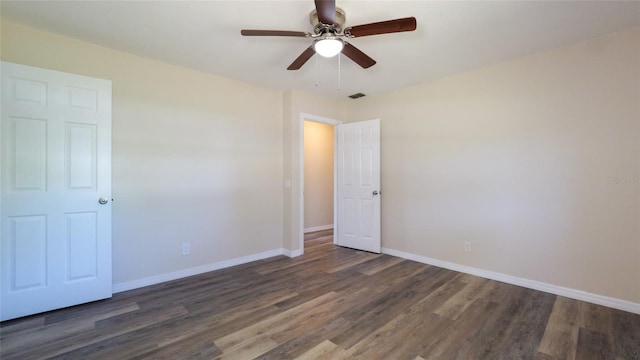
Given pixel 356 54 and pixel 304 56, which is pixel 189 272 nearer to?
pixel 304 56

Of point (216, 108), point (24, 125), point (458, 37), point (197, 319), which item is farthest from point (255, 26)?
point (197, 319)

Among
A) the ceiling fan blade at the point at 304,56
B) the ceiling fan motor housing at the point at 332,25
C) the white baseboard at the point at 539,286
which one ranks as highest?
the ceiling fan motor housing at the point at 332,25

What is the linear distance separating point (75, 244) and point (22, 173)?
714 mm

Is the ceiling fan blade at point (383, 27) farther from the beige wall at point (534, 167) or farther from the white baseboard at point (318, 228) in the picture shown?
the white baseboard at point (318, 228)

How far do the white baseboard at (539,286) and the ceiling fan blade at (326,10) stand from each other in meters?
3.13

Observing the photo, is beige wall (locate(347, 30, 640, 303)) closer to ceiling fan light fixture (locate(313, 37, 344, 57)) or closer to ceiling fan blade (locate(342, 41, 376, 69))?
ceiling fan blade (locate(342, 41, 376, 69))

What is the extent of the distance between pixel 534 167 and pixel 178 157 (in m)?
3.88

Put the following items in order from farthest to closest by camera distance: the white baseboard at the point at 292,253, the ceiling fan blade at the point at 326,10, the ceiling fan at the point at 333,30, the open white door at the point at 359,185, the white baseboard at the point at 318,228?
the white baseboard at the point at 318,228 < the open white door at the point at 359,185 < the white baseboard at the point at 292,253 < the ceiling fan at the point at 333,30 < the ceiling fan blade at the point at 326,10

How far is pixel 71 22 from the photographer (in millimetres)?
2344

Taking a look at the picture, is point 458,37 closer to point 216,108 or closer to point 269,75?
point 269,75

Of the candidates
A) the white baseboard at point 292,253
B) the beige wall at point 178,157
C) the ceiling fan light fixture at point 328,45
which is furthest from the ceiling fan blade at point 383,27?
Result: the white baseboard at point 292,253

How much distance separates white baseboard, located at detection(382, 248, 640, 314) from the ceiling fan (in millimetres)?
2743

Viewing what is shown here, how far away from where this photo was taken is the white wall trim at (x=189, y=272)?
2.89m

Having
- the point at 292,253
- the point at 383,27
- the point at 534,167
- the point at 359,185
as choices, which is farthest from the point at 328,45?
the point at 292,253
